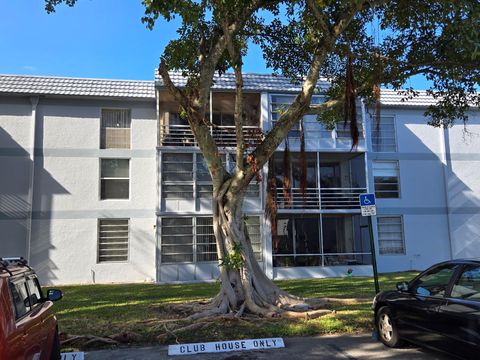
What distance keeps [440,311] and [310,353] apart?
197 cm

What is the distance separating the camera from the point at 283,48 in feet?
38.4

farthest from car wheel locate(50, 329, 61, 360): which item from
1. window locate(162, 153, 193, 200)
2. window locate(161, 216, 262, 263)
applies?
window locate(162, 153, 193, 200)

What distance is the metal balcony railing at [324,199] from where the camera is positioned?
63.6 feet

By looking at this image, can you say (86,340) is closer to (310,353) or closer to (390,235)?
(310,353)

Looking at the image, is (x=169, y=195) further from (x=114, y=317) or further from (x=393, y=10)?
(x=393, y=10)

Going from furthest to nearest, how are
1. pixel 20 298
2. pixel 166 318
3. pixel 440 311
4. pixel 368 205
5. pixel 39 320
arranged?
1. pixel 368 205
2. pixel 166 318
3. pixel 440 311
4. pixel 39 320
5. pixel 20 298

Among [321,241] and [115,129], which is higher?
[115,129]

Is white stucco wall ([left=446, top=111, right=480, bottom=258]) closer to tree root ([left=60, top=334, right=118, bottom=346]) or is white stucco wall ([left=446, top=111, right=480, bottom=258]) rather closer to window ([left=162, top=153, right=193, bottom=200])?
window ([left=162, top=153, right=193, bottom=200])

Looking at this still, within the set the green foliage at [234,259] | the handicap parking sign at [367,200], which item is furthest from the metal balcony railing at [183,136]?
the green foliage at [234,259]

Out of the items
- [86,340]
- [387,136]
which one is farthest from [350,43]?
[387,136]

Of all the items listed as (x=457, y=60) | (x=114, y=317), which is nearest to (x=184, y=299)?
(x=114, y=317)

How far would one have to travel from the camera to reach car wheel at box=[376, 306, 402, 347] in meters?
6.87

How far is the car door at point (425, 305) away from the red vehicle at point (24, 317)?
458cm

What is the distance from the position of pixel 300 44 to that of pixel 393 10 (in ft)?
7.14
